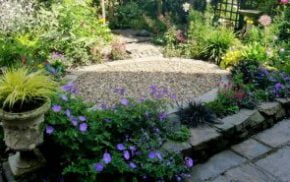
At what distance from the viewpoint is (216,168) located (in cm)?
323

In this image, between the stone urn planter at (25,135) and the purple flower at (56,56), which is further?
the purple flower at (56,56)

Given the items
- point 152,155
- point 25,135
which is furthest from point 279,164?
point 25,135

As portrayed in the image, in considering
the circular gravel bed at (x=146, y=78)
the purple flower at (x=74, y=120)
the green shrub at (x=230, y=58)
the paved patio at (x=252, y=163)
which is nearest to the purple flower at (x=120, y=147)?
the purple flower at (x=74, y=120)

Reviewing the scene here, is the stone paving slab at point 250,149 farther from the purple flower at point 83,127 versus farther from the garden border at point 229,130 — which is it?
the purple flower at point 83,127

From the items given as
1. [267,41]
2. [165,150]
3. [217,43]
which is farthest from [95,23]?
[165,150]

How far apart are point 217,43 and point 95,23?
2.22 metres

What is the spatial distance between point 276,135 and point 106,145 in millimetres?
1894

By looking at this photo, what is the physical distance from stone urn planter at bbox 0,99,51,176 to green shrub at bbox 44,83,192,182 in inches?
4.7

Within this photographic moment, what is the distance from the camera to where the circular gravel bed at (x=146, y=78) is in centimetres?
479

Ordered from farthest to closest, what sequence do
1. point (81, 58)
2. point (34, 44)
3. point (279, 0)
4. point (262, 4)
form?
point (262, 4) → point (279, 0) → point (81, 58) → point (34, 44)

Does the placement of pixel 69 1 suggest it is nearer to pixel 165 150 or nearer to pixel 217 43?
pixel 217 43

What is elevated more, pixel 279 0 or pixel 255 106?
pixel 279 0

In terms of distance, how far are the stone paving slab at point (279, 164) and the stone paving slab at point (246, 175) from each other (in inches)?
3.0

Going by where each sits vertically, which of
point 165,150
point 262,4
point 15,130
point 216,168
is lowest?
point 216,168
